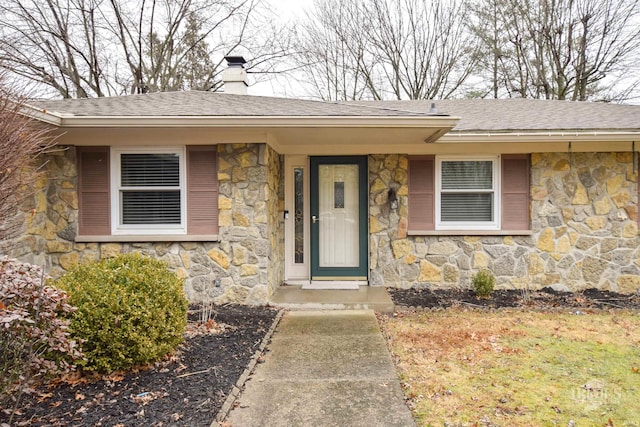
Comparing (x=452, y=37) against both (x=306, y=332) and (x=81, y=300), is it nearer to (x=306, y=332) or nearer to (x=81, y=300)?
(x=306, y=332)

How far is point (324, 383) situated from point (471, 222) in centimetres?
414

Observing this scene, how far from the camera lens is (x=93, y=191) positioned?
5.80m

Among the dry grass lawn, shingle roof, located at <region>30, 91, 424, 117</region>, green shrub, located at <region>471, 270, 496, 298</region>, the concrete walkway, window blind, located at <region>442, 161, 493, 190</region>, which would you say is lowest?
the concrete walkway

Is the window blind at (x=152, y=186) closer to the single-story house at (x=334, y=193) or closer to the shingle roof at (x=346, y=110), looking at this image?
the single-story house at (x=334, y=193)

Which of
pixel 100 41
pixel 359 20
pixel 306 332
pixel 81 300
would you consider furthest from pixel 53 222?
pixel 359 20

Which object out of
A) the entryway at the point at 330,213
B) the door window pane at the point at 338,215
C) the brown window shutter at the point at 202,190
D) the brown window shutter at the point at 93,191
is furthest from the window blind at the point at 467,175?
the brown window shutter at the point at 93,191

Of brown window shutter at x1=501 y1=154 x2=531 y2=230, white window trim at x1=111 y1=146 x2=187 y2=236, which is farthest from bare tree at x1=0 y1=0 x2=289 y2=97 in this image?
brown window shutter at x1=501 y1=154 x2=531 y2=230

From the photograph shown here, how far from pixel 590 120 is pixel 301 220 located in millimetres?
Answer: 4731

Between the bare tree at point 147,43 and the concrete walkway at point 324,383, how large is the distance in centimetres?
1222

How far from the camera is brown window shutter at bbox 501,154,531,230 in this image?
20.8 feet

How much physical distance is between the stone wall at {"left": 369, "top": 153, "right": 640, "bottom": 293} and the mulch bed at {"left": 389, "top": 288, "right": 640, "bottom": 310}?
161 mm

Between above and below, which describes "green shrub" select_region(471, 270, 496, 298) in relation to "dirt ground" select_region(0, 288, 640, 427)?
above

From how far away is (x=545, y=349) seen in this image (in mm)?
3979

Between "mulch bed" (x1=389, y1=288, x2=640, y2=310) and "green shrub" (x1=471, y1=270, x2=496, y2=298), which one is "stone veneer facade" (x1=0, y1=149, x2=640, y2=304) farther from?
"green shrub" (x1=471, y1=270, x2=496, y2=298)
